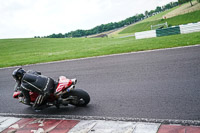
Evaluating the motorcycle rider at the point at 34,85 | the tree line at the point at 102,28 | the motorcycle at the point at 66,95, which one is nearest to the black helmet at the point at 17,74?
the motorcycle rider at the point at 34,85

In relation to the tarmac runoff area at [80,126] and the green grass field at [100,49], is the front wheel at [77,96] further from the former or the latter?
the green grass field at [100,49]

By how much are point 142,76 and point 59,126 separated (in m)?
3.74

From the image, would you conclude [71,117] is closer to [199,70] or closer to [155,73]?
[155,73]

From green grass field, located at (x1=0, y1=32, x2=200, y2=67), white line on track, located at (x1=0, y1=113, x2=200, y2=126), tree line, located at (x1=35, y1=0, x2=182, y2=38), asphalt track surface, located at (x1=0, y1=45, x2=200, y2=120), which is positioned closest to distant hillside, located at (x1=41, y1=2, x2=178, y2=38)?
tree line, located at (x1=35, y1=0, x2=182, y2=38)

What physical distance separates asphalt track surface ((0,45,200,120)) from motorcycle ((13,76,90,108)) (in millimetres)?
274

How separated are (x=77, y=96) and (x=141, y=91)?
195 centimetres

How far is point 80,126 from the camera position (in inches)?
185

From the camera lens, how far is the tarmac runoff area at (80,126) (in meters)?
3.88

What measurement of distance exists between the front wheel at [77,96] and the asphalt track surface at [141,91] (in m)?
0.21

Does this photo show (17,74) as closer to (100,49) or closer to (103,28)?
(100,49)

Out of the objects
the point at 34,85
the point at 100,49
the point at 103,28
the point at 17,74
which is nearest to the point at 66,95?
the point at 34,85

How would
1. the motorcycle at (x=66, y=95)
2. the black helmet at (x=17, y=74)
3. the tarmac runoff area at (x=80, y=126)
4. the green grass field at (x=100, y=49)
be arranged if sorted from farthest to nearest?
the green grass field at (x=100, y=49) < the black helmet at (x=17, y=74) < the motorcycle at (x=66, y=95) < the tarmac runoff area at (x=80, y=126)

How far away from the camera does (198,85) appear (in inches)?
221

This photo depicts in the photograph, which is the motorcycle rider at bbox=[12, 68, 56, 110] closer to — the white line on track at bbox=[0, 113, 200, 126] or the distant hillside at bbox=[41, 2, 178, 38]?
the white line on track at bbox=[0, 113, 200, 126]
